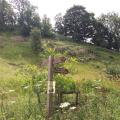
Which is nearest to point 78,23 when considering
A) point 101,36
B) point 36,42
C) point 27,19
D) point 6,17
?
point 101,36

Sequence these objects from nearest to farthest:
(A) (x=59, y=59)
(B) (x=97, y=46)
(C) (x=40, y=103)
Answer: (A) (x=59, y=59)
(C) (x=40, y=103)
(B) (x=97, y=46)

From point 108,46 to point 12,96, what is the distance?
5184 cm

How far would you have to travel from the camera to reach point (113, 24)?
6662 cm

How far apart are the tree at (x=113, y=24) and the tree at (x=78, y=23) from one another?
3.73 metres

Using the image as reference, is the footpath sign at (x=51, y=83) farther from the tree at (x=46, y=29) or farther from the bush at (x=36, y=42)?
the tree at (x=46, y=29)

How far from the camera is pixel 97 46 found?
61.3 metres

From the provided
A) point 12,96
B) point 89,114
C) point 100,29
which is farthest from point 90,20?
point 89,114

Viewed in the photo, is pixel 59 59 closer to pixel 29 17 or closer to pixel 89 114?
pixel 89 114

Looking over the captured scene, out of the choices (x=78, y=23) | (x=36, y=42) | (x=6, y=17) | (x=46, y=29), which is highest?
(x=6, y=17)

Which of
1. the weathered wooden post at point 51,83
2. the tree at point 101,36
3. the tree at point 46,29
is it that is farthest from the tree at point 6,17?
the weathered wooden post at point 51,83

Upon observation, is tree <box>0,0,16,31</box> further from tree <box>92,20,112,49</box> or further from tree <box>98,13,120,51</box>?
tree <box>98,13,120,51</box>

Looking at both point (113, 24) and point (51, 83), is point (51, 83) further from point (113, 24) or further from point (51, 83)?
point (113, 24)

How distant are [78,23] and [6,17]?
492 inches

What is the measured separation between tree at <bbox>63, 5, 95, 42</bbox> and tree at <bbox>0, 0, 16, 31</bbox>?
968 centimetres
